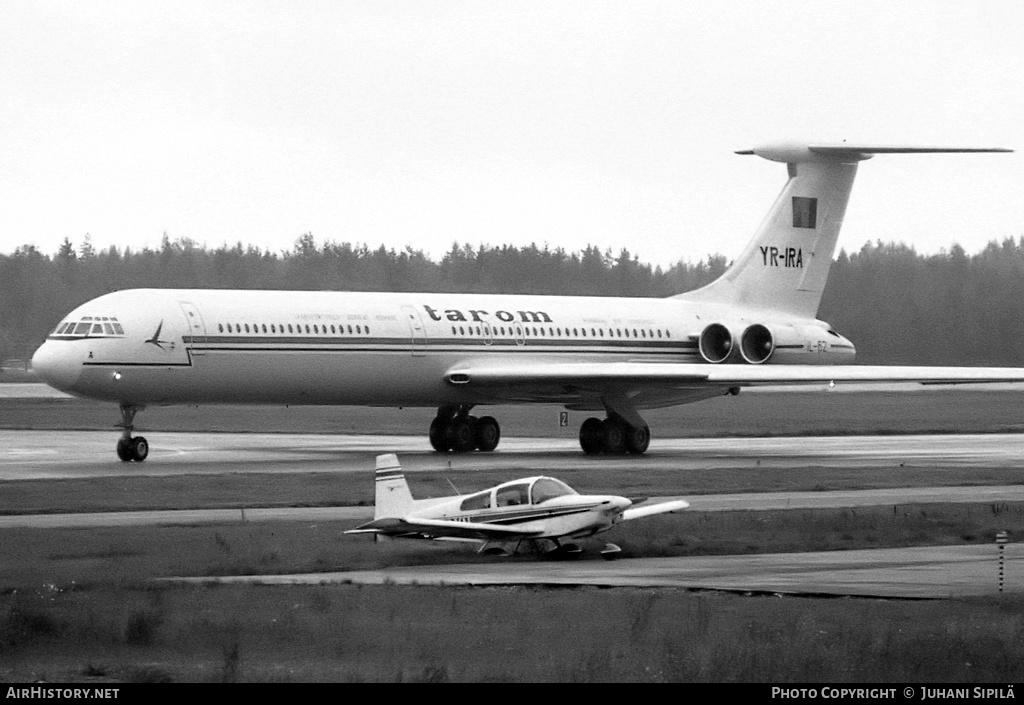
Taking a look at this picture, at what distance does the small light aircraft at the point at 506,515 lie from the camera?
19656 mm

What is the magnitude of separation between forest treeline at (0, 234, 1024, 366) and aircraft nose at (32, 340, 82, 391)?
112ft

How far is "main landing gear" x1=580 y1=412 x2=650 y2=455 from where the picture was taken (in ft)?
132

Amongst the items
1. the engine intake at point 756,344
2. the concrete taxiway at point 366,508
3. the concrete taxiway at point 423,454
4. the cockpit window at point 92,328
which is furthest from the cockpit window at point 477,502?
the engine intake at point 756,344

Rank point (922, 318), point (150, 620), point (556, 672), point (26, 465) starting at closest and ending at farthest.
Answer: point (556, 672) < point (150, 620) < point (26, 465) < point (922, 318)

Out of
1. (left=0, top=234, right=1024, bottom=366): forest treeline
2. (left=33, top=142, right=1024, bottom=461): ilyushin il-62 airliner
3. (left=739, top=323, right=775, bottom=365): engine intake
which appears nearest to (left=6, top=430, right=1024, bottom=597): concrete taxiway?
(left=33, top=142, right=1024, bottom=461): ilyushin il-62 airliner

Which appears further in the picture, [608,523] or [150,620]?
[608,523]

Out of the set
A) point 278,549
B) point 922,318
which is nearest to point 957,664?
point 278,549

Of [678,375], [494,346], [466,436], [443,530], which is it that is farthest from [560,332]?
[443,530]

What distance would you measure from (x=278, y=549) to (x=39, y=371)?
1647 cm

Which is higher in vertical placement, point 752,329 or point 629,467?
point 752,329

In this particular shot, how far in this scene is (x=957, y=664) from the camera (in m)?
13.0

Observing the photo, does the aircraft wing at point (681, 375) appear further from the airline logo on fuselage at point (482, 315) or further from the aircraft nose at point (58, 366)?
the aircraft nose at point (58, 366)
